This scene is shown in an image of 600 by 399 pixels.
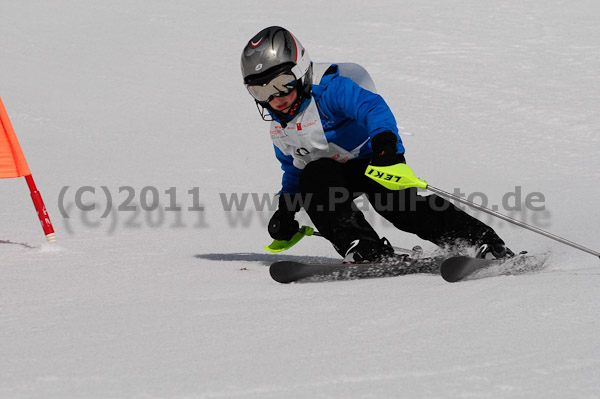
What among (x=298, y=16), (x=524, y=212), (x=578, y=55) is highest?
(x=298, y=16)

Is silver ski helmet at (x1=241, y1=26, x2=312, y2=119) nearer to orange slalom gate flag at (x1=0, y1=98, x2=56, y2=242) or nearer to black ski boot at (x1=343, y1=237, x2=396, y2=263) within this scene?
black ski boot at (x1=343, y1=237, x2=396, y2=263)

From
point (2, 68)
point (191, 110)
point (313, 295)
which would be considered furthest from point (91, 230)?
point (2, 68)

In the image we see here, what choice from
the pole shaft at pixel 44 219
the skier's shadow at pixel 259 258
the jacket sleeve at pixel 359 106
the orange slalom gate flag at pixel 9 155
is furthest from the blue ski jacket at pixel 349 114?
the orange slalom gate flag at pixel 9 155

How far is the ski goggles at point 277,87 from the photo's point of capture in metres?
4.08

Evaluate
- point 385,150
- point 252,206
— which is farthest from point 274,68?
point 252,206

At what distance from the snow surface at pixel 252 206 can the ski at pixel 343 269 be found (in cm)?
7

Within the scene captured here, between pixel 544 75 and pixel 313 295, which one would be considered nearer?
pixel 313 295

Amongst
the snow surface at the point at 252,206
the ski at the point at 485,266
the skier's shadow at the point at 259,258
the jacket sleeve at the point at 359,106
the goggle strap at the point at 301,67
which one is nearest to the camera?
the snow surface at the point at 252,206

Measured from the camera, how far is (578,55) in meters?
11.1

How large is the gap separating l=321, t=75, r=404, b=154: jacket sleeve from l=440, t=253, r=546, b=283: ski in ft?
2.26

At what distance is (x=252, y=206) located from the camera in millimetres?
6766

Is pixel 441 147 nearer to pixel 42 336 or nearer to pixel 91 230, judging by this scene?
pixel 91 230

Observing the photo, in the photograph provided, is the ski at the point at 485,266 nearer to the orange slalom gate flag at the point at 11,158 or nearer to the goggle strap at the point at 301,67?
the goggle strap at the point at 301,67

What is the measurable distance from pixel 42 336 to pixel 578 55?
9878 mm
